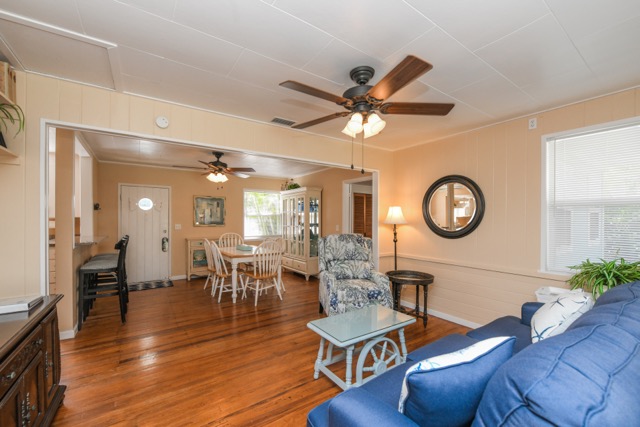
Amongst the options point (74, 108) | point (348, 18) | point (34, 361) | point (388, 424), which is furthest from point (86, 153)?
point (388, 424)

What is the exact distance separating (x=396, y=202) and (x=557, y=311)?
2.82 metres

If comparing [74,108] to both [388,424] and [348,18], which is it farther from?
[388,424]

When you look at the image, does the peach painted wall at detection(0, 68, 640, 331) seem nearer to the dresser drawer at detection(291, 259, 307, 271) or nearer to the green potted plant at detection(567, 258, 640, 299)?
the green potted plant at detection(567, 258, 640, 299)

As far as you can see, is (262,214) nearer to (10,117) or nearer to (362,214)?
(362,214)

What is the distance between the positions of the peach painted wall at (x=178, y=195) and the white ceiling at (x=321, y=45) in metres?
3.78

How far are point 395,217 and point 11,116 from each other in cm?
391

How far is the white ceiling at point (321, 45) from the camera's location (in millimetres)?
1503

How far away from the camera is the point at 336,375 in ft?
7.67

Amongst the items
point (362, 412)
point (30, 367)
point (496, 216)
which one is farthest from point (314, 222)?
point (362, 412)

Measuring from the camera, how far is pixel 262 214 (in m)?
7.23

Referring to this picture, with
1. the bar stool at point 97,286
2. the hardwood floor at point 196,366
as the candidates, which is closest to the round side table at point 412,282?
the hardwood floor at point 196,366

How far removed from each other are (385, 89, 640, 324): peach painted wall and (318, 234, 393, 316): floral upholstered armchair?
92 cm

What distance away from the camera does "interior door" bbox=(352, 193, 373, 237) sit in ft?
18.4

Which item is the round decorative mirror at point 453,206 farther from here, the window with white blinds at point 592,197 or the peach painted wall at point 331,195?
the peach painted wall at point 331,195
